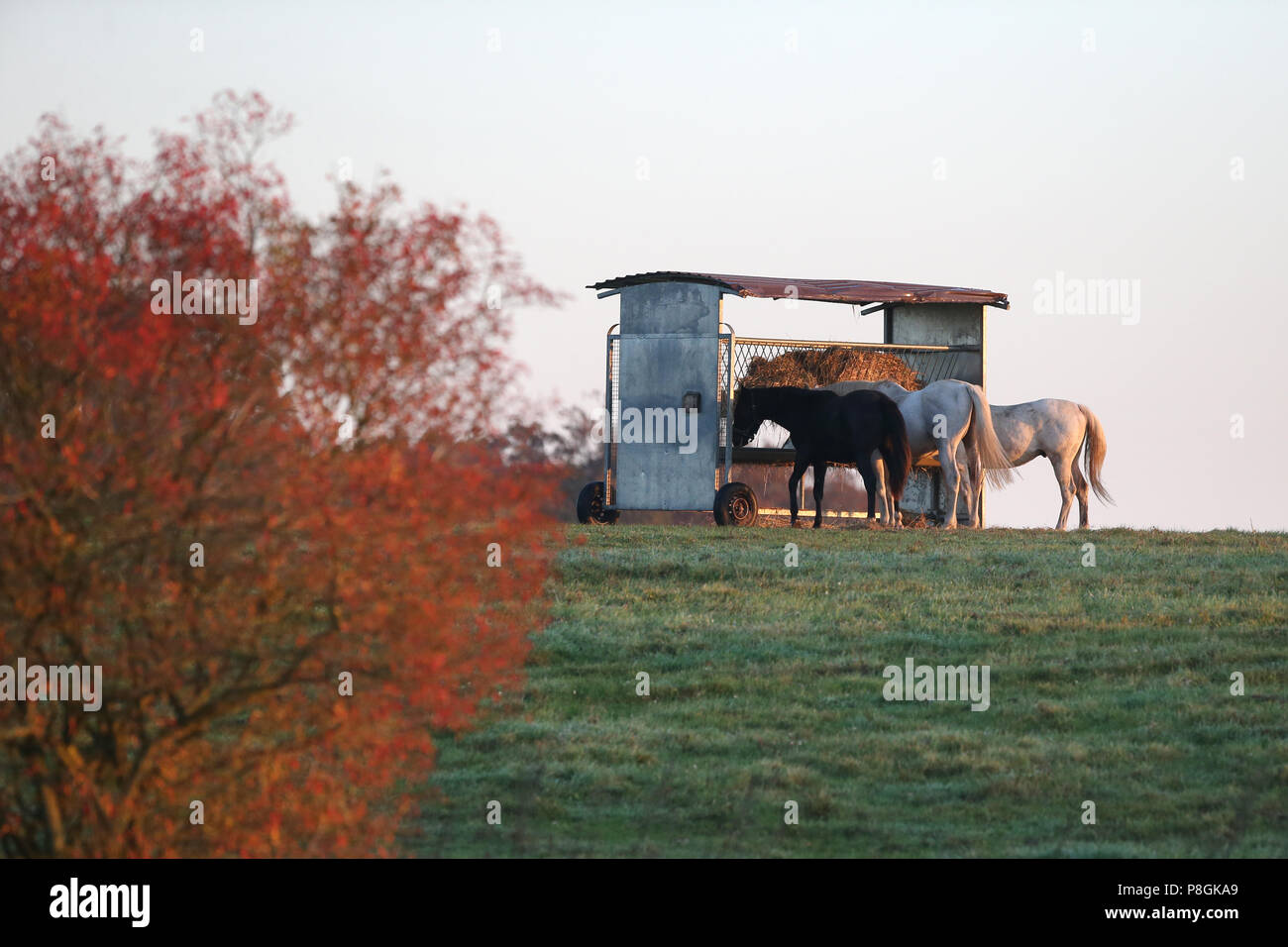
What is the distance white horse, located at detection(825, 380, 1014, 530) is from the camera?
68.0ft

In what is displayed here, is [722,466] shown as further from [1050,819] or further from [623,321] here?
[1050,819]

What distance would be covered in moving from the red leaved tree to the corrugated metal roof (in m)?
13.7

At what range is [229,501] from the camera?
18.8ft

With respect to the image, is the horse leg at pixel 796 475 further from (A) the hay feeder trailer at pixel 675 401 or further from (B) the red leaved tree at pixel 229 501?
(B) the red leaved tree at pixel 229 501

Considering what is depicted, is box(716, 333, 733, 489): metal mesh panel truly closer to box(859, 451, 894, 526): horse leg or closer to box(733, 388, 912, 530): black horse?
box(733, 388, 912, 530): black horse

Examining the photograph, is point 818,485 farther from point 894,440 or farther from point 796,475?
point 894,440

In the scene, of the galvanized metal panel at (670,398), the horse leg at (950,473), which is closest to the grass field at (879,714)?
the galvanized metal panel at (670,398)

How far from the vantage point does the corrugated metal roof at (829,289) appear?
19906 millimetres

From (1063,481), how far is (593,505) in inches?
281

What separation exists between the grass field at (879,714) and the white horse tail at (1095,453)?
4.56 m

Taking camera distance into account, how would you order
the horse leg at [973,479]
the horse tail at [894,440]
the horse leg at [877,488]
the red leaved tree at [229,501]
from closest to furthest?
the red leaved tree at [229,501] < the horse tail at [894,440] < the horse leg at [877,488] < the horse leg at [973,479]

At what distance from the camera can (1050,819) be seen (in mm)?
9484
